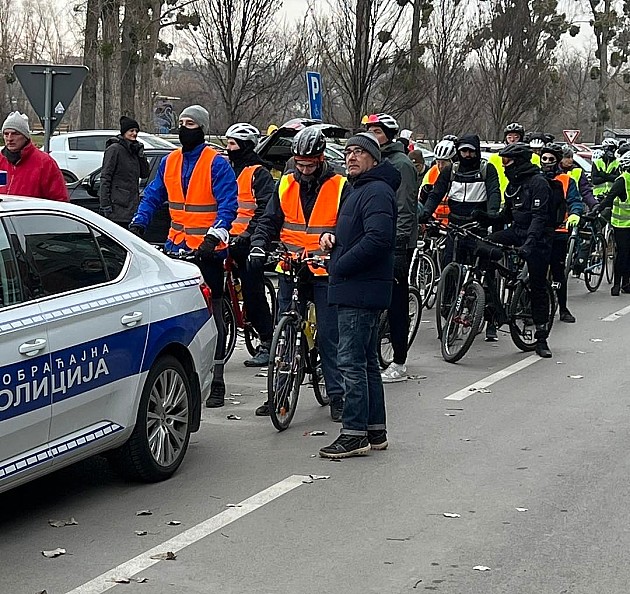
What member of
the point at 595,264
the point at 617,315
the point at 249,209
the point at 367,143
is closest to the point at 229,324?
the point at 249,209

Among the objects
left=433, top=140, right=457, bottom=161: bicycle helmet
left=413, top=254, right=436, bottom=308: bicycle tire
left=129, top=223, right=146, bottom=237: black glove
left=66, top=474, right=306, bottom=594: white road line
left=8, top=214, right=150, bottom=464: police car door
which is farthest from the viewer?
left=413, top=254, right=436, bottom=308: bicycle tire

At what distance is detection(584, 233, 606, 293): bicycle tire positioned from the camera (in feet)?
57.1

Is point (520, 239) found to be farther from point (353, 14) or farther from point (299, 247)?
point (353, 14)

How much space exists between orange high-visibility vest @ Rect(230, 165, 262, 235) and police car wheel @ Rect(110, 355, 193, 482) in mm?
3526

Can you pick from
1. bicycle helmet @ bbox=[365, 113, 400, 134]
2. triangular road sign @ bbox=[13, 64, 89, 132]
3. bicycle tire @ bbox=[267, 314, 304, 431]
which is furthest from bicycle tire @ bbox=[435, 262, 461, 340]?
triangular road sign @ bbox=[13, 64, 89, 132]

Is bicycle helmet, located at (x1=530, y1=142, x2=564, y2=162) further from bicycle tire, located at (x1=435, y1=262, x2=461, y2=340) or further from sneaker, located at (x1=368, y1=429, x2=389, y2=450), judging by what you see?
sneaker, located at (x1=368, y1=429, x2=389, y2=450)

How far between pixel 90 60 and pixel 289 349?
2527 centimetres

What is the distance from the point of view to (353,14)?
25.2 meters

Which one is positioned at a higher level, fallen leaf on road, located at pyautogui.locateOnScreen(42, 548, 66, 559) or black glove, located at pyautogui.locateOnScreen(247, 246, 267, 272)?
black glove, located at pyautogui.locateOnScreen(247, 246, 267, 272)

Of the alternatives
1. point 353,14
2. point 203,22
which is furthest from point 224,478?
point 203,22

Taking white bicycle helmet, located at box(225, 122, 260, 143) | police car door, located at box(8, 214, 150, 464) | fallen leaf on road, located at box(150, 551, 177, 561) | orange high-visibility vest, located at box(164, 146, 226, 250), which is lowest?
fallen leaf on road, located at box(150, 551, 177, 561)

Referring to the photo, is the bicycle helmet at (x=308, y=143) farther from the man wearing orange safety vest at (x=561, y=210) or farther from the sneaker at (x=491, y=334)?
the sneaker at (x=491, y=334)

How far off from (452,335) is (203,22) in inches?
740

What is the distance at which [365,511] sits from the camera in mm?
6520
